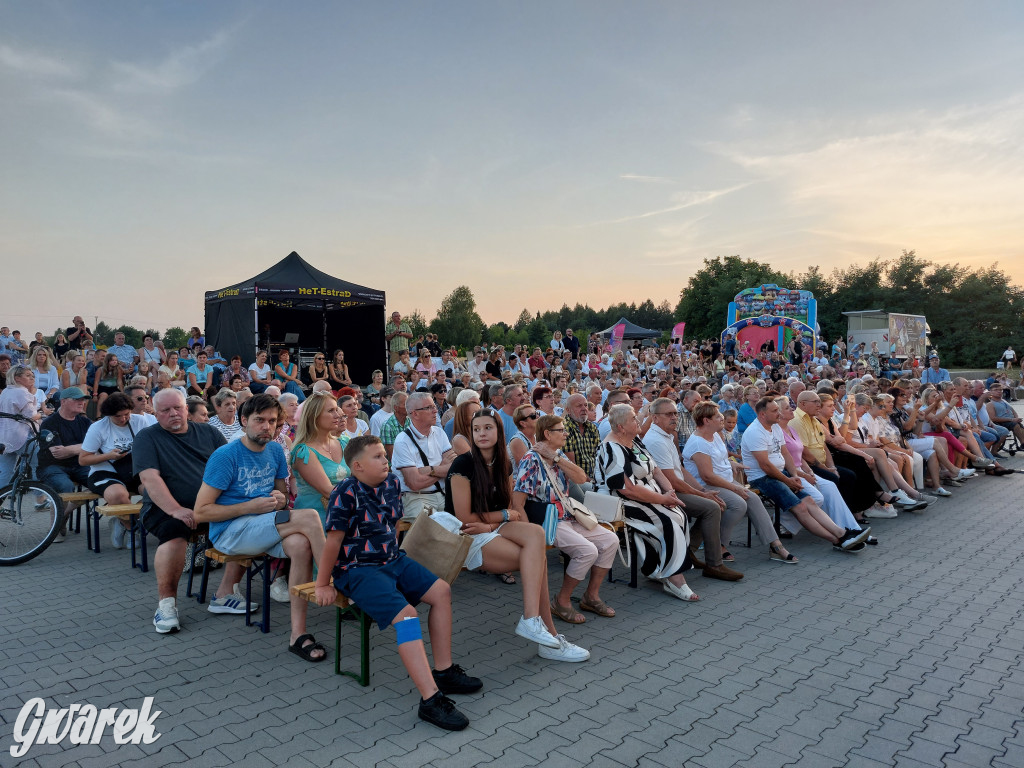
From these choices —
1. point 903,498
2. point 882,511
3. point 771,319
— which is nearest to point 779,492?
point 882,511

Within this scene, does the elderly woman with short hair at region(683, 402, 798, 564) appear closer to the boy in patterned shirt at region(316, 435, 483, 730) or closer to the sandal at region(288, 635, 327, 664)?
the boy in patterned shirt at region(316, 435, 483, 730)

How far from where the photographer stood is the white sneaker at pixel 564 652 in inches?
155

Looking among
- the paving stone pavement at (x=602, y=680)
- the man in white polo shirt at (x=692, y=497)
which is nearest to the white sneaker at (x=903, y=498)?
the paving stone pavement at (x=602, y=680)

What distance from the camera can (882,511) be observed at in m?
7.89

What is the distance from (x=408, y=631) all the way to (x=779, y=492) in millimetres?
4393

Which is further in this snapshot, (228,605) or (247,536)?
(228,605)

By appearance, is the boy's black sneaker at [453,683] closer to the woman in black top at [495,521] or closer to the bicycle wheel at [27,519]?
the woman in black top at [495,521]

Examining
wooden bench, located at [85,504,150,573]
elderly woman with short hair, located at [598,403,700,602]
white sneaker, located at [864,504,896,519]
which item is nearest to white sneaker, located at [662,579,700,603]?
elderly woman with short hair, located at [598,403,700,602]

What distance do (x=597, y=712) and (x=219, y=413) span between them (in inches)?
164

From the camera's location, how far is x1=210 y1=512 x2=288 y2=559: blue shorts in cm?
417

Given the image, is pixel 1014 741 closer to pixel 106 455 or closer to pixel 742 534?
pixel 742 534

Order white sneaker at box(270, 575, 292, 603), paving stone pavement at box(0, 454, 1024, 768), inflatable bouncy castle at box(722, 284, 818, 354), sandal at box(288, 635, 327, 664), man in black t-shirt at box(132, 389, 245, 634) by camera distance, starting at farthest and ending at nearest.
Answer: inflatable bouncy castle at box(722, 284, 818, 354), white sneaker at box(270, 575, 292, 603), man in black t-shirt at box(132, 389, 245, 634), sandal at box(288, 635, 327, 664), paving stone pavement at box(0, 454, 1024, 768)

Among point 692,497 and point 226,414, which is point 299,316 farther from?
point 692,497

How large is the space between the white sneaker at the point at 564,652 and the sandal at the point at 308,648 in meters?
1.28
